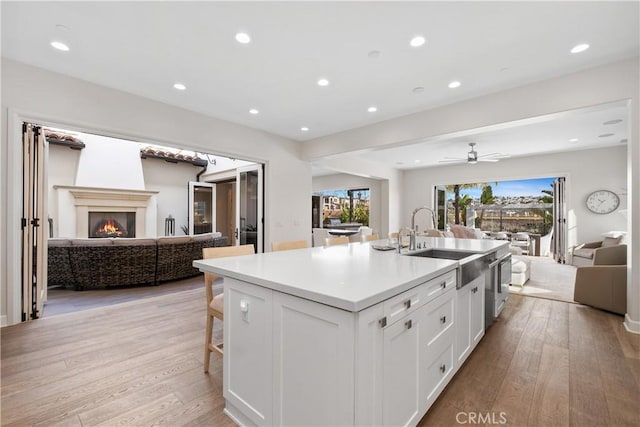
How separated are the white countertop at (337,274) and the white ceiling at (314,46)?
1893mm

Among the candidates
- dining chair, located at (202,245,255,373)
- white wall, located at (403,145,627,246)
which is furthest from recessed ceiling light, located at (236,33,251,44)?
white wall, located at (403,145,627,246)

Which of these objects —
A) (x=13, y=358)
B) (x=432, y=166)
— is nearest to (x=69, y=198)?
(x=13, y=358)

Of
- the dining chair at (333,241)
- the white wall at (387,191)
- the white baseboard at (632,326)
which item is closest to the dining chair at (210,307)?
the dining chair at (333,241)

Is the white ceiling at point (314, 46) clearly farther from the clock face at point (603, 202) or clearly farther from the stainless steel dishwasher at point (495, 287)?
the clock face at point (603, 202)

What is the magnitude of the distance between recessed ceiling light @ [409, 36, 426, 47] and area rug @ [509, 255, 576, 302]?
12.7 ft

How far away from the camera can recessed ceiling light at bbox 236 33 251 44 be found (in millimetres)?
2393

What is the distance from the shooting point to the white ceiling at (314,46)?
6.91 ft

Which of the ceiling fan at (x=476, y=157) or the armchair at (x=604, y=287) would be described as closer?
the armchair at (x=604, y=287)

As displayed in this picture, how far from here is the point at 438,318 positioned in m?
1.66

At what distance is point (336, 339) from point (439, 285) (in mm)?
859

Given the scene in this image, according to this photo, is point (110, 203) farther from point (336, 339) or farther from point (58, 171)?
point (336, 339)

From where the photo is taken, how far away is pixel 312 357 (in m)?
1.20

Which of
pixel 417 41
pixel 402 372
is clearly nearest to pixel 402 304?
pixel 402 372

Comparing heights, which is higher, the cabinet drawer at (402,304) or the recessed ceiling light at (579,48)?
the recessed ceiling light at (579,48)
